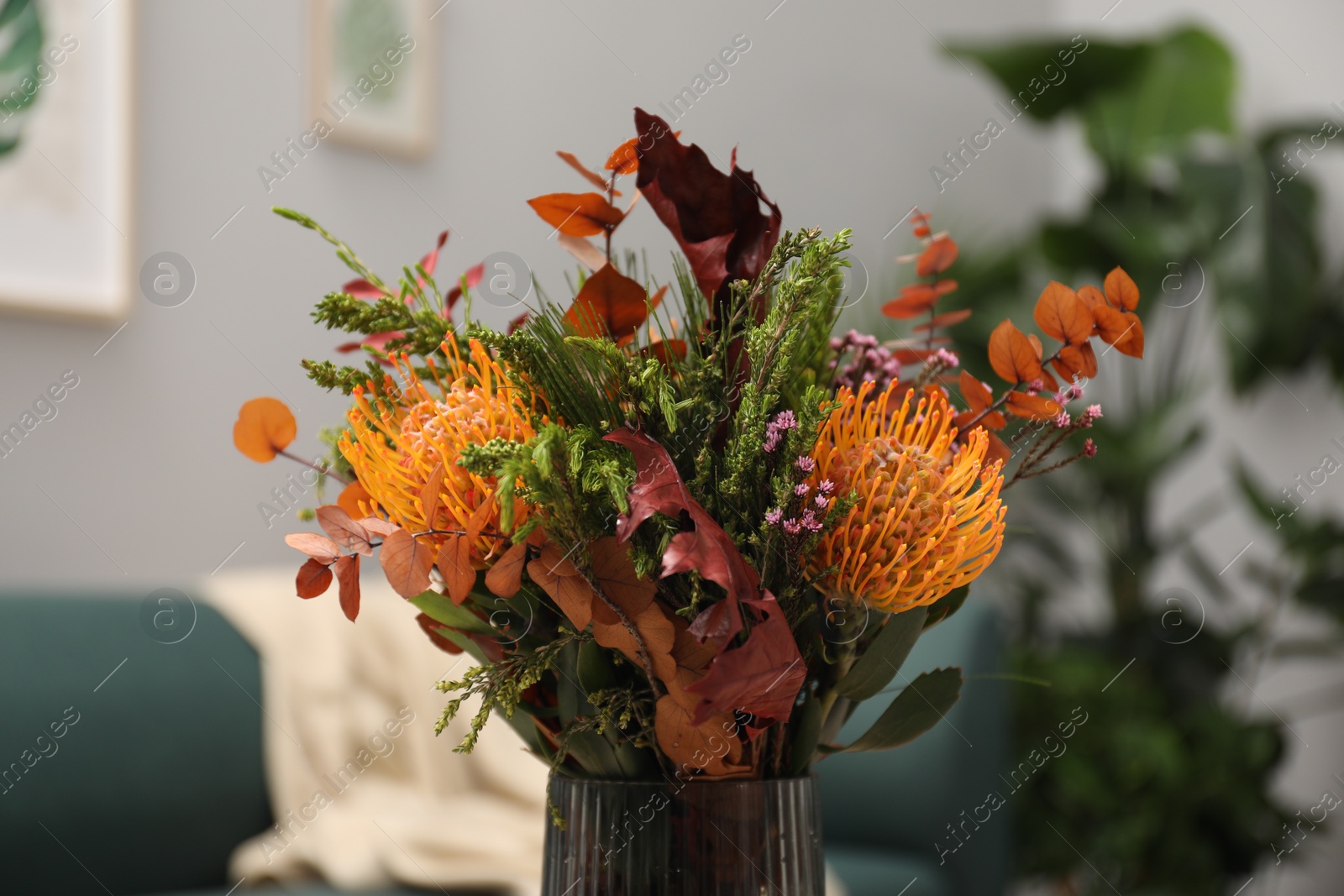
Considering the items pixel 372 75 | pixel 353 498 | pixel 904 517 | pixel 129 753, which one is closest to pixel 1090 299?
pixel 904 517

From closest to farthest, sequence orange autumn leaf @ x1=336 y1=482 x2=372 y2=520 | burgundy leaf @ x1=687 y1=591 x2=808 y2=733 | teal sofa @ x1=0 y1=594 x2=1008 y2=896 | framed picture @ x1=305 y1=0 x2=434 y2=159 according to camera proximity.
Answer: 1. burgundy leaf @ x1=687 y1=591 x2=808 y2=733
2. orange autumn leaf @ x1=336 y1=482 x2=372 y2=520
3. teal sofa @ x1=0 y1=594 x2=1008 y2=896
4. framed picture @ x1=305 y1=0 x2=434 y2=159

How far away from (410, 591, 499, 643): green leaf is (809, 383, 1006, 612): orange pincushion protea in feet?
0.51

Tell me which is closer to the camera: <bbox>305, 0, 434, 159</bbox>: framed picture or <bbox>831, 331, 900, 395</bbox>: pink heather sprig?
<bbox>831, 331, 900, 395</bbox>: pink heather sprig

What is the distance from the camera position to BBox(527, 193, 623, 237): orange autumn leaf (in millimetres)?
511

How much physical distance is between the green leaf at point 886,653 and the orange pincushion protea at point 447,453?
6.4 inches

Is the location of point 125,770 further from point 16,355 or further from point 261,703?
point 16,355

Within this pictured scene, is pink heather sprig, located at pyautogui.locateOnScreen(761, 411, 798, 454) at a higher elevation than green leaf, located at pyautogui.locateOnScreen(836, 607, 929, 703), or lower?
higher

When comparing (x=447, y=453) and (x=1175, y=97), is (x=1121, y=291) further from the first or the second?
(x=1175, y=97)

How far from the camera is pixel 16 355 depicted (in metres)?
1.65

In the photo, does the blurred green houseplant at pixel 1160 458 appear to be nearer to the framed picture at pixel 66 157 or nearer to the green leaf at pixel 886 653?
the framed picture at pixel 66 157

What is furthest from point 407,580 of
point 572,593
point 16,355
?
point 16,355

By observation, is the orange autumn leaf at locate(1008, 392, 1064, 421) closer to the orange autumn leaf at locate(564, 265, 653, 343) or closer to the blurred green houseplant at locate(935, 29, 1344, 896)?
the orange autumn leaf at locate(564, 265, 653, 343)

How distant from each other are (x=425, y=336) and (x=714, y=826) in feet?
0.83

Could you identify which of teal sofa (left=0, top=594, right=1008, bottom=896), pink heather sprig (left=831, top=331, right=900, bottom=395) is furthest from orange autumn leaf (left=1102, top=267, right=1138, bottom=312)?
teal sofa (left=0, top=594, right=1008, bottom=896)
